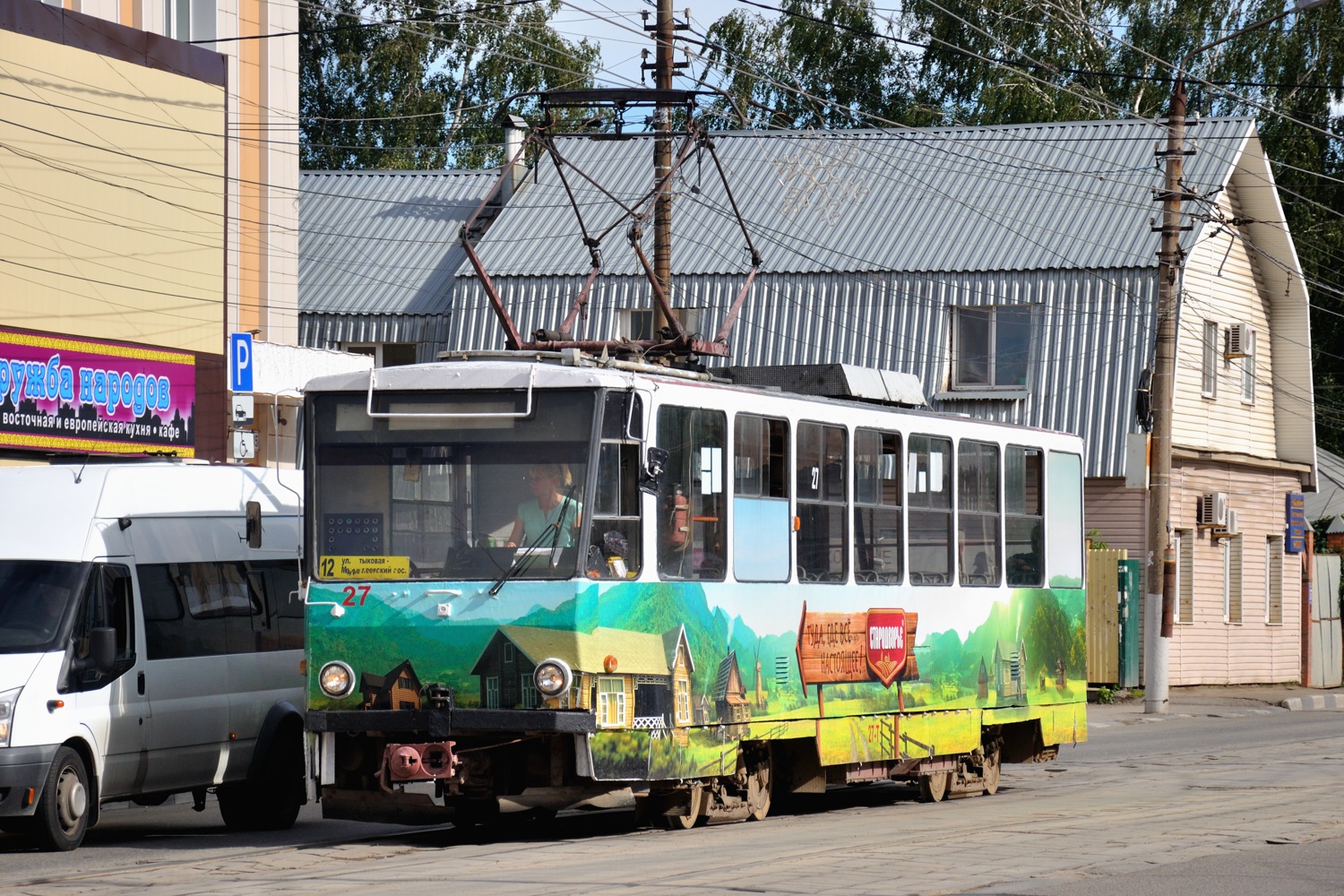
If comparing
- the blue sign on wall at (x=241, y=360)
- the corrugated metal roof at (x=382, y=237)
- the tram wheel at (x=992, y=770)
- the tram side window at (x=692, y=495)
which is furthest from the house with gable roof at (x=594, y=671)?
the corrugated metal roof at (x=382, y=237)

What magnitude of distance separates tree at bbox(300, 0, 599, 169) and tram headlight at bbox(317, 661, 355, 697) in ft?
127

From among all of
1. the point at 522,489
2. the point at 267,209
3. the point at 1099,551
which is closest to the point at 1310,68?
the point at 1099,551

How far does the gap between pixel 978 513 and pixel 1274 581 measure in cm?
2287

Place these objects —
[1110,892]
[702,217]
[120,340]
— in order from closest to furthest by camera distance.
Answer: [1110,892], [120,340], [702,217]

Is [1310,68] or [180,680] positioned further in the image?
[1310,68]

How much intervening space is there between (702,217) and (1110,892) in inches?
1096

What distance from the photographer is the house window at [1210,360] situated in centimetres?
3434

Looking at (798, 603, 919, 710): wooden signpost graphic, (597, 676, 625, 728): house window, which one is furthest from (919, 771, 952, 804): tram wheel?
(597, 676, 625, 728): house window

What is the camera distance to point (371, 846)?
12.5m

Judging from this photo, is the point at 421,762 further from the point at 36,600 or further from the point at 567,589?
the point at 36,600

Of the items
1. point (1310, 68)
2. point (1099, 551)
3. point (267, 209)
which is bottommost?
point (1099, 551)

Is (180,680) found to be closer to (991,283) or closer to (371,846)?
(371,846)

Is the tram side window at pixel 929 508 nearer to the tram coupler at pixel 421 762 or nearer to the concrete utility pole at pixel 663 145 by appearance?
the tram coupler at pixel 421 762

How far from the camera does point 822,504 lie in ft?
45.5
